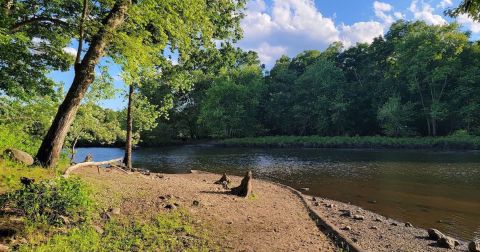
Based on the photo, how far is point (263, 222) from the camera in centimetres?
1118

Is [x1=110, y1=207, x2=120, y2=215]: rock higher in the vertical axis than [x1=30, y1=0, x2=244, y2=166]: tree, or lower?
lower

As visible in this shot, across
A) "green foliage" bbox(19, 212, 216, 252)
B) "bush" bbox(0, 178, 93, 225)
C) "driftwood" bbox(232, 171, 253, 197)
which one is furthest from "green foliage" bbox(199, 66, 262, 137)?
"bush" bbox(0, 178, 93, 225)

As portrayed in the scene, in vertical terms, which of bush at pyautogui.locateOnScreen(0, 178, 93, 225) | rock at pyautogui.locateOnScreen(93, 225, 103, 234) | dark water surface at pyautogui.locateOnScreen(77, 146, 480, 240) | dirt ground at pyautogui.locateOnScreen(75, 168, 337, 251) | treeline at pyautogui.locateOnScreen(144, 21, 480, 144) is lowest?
dark water surface at pyautogui.locateOnScreen(77, 146, 480, 240)

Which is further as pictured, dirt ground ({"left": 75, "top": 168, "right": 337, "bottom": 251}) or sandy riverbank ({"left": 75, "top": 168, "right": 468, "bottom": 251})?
sandy riverbank ({"left": 75, "top": 168, "right": 468, "bottom": 251})

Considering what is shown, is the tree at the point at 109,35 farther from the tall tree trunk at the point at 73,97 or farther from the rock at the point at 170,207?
the rock at the point at 170,207

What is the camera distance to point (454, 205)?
1688cm

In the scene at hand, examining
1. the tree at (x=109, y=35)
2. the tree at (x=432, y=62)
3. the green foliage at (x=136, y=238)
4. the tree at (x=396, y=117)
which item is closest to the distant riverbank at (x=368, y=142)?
the tree at (x=396, y=117)

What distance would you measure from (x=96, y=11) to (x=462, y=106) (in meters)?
62.6

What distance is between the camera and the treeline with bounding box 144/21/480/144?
58.2m

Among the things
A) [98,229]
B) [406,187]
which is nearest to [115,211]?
[98,229]

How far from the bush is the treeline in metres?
42.0

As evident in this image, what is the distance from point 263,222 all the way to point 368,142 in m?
Answer: 52.4

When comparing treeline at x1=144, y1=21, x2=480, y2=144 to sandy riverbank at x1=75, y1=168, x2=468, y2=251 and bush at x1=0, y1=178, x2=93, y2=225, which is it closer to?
sandy riverbank at x1=75, y1=168, x2=468, y2=251

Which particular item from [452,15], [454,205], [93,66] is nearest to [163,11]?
[93,66]
